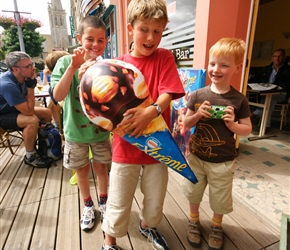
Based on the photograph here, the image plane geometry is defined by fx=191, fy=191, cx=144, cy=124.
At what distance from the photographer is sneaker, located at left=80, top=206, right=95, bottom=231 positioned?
1.49 m

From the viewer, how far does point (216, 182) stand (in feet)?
4.02

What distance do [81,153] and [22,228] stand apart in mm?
844

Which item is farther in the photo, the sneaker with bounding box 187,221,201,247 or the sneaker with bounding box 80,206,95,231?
the sneaker with bounding box 80,206,95,231

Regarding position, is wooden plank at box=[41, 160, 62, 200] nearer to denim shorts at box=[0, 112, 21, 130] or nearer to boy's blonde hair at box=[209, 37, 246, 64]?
denim shorts at box=[0, 112, 21, 130]

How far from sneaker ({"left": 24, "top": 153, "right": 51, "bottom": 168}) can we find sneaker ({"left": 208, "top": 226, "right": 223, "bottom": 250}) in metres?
2.14

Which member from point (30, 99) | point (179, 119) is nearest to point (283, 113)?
point (179, 119)

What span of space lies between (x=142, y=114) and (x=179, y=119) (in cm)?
173

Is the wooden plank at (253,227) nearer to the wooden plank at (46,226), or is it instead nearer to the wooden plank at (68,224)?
the wooden plank at (68,224)

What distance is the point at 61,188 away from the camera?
2.08 m

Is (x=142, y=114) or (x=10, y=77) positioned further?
(x=10, y=77)

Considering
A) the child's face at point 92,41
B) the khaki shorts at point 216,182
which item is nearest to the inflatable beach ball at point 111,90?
the child's face at point 92,41

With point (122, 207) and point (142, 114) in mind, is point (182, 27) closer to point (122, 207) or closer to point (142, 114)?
point (142, 114)

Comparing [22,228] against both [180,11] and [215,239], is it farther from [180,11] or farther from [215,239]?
[180,11]

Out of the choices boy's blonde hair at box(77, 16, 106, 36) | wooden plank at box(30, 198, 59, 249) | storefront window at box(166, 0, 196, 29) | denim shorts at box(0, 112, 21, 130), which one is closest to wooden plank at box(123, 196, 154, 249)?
wooden plank at box(30, 198, 59, 249)
